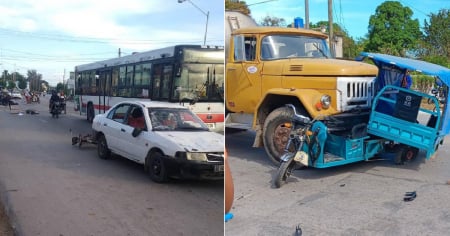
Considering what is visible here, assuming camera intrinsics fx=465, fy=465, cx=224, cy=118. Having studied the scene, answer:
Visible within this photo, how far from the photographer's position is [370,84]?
22.2 ft

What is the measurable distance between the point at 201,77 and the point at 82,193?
298 centimetres

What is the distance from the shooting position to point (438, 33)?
952 inches

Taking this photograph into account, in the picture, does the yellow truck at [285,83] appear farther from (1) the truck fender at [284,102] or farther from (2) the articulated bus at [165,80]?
(2) the articulated bus at [165,80]

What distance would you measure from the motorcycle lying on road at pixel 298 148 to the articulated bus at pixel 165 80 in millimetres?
2307

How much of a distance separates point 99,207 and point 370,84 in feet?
13.8

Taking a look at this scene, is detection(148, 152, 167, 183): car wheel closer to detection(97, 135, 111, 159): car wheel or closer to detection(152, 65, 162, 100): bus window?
detection(97, 135, 111, 159): car wheel

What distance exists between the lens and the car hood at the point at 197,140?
2656 millimetres

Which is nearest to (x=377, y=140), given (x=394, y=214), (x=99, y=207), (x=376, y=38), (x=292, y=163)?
(x=292, y=163)

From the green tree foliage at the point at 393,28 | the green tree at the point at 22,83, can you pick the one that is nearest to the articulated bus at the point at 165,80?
the green tree at the point at 22,83

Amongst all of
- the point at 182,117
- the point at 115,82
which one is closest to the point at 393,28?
the point at 115,82

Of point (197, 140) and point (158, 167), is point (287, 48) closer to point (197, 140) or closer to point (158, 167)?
point (158, 167)

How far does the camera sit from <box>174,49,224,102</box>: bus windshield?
2.30 m

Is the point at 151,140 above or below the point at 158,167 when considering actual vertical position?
above

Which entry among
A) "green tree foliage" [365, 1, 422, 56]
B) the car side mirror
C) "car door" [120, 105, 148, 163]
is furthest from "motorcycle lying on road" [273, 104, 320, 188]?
"green tree foliage" [365, 1, 422, 56]
